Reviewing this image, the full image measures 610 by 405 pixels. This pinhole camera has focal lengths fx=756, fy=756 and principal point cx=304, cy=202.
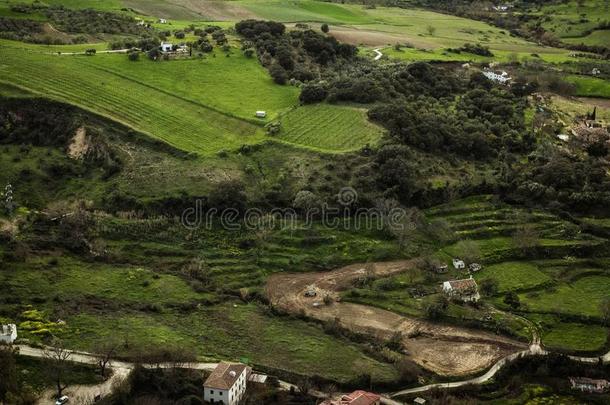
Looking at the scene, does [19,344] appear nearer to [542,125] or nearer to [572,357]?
[572,357]

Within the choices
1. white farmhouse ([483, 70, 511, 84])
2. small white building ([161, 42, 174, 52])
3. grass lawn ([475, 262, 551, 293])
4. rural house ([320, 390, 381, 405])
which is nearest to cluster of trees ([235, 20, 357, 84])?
small white building ([161, 42, 174, 52])

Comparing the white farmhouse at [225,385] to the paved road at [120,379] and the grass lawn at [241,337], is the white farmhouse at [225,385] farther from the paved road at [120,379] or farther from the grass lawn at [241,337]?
the grass lawn at [241,337]

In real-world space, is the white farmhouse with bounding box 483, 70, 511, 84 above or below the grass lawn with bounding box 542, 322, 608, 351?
above

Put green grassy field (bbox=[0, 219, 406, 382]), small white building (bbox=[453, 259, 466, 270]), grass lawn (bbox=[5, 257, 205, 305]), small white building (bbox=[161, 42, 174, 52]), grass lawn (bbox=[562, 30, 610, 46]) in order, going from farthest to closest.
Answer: grass lawn (bbox=[562, 30, 610, 46]), small white building (bbox=[161, 42, 174, 52]), small white building (bbox=[453, 259, 466, 270]), grass lawn (bbox=[5, 257, 205, 305]), green grassy field (bbox=[0, 219, 406, 382])

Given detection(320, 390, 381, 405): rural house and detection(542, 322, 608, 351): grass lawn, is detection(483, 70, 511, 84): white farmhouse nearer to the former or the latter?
detection(542, 322, 608, 351): grass lawn

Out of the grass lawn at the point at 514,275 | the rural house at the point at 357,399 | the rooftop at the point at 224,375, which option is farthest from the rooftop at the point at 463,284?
the rooftop at the point at 224,375

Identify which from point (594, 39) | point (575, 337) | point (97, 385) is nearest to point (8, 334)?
point (97, 385)

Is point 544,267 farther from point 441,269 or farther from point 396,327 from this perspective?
point 396,327

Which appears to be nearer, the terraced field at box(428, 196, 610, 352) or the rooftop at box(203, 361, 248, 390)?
the rooftop at box(203, 361, 248, 390)
